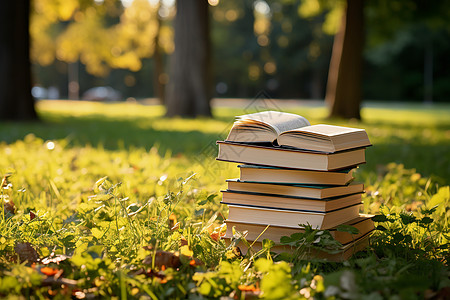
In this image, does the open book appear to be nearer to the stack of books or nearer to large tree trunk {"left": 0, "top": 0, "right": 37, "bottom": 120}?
the stack of books

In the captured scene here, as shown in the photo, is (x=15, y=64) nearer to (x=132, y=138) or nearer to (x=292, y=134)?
(x=132, y=138)

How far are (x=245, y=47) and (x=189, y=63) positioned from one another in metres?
33.2

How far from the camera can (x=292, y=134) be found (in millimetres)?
2172

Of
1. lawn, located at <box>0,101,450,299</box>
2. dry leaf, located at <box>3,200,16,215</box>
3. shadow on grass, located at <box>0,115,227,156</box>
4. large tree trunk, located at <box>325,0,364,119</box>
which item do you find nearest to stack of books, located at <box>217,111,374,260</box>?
lawn, located at <box>0,101,450,299</box>

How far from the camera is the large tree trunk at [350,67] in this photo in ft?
44.0

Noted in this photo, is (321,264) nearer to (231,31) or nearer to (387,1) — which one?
(387,1)

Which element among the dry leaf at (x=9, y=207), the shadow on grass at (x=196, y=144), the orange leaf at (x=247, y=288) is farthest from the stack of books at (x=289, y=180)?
the shadow on grass at (x=196, y=144)

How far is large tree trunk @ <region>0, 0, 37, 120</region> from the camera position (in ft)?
35.4

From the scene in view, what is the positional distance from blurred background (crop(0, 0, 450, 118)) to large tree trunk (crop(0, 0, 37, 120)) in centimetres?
4

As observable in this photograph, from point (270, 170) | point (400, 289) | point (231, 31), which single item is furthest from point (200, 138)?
point (231, 31)

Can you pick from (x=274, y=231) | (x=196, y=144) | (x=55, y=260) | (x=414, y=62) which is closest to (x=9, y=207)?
(x=55, y=260)

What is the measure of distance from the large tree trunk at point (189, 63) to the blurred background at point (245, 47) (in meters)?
0.02

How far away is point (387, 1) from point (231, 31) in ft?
104

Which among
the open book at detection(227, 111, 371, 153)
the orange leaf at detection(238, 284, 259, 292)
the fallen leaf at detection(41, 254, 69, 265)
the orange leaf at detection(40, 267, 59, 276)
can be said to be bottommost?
the orange leaf at detection(238, 284, 259, 292)
